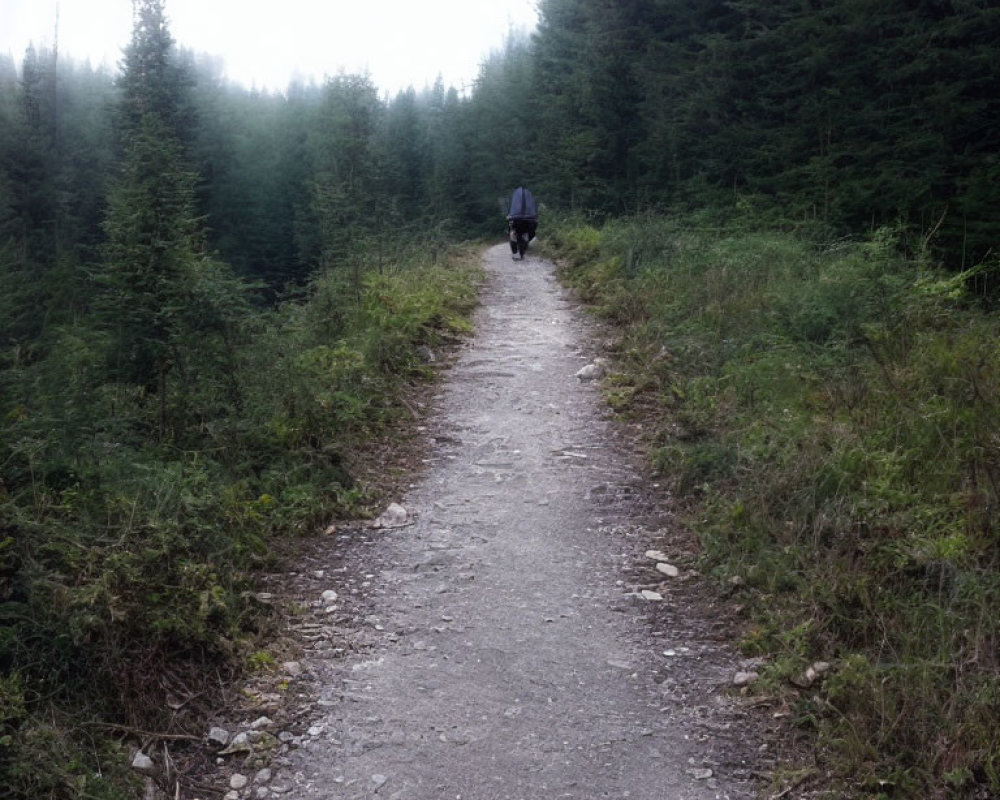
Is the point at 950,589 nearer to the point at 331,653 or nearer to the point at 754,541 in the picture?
the point at 754,541

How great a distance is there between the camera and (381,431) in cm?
824

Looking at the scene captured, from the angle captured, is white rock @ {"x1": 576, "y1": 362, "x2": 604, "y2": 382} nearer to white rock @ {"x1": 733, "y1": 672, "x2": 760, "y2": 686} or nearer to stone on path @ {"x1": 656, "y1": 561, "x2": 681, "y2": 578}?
stone on path @ {"x1": 656, "y1": 561, "x2": 681, "y2": 578}

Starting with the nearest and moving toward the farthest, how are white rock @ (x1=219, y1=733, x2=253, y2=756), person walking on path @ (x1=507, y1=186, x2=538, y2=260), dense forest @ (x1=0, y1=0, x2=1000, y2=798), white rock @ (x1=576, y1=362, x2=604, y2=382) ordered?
white rock @ (x1=219, y1=733, x2=253, y2=756)
dense forest @ (x1=0, y1=0, x2=1000, y2=798)
white rock @ (x1=576, y1=362, x2=604, y2=382)
person walking on path @ (x1=507, y1=186, x2=538, y2=260)

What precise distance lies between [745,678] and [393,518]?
3151mm

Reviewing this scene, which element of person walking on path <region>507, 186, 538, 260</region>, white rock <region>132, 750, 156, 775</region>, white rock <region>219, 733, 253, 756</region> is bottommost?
white rock <region>219, 733, 253, 756</region>

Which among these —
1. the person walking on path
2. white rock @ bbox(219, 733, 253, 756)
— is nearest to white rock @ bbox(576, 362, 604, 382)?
white rock @ bbox(219, 733, 253, 756)

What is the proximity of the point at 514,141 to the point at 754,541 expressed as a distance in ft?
128

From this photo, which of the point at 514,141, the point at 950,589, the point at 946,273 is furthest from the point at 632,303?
the point at 514,141

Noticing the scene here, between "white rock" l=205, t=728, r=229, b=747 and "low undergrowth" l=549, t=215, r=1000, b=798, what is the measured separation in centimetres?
285

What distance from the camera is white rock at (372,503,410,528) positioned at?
21.0 ft

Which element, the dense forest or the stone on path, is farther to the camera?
the stone on path

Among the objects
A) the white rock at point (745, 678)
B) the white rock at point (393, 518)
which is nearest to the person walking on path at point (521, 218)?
the white rock at point (393, 518)

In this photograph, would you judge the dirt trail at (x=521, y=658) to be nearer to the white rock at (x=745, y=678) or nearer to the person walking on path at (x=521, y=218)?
the white rock at (x=745, y=678)

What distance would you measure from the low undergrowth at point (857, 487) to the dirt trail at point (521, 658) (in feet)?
1.66
